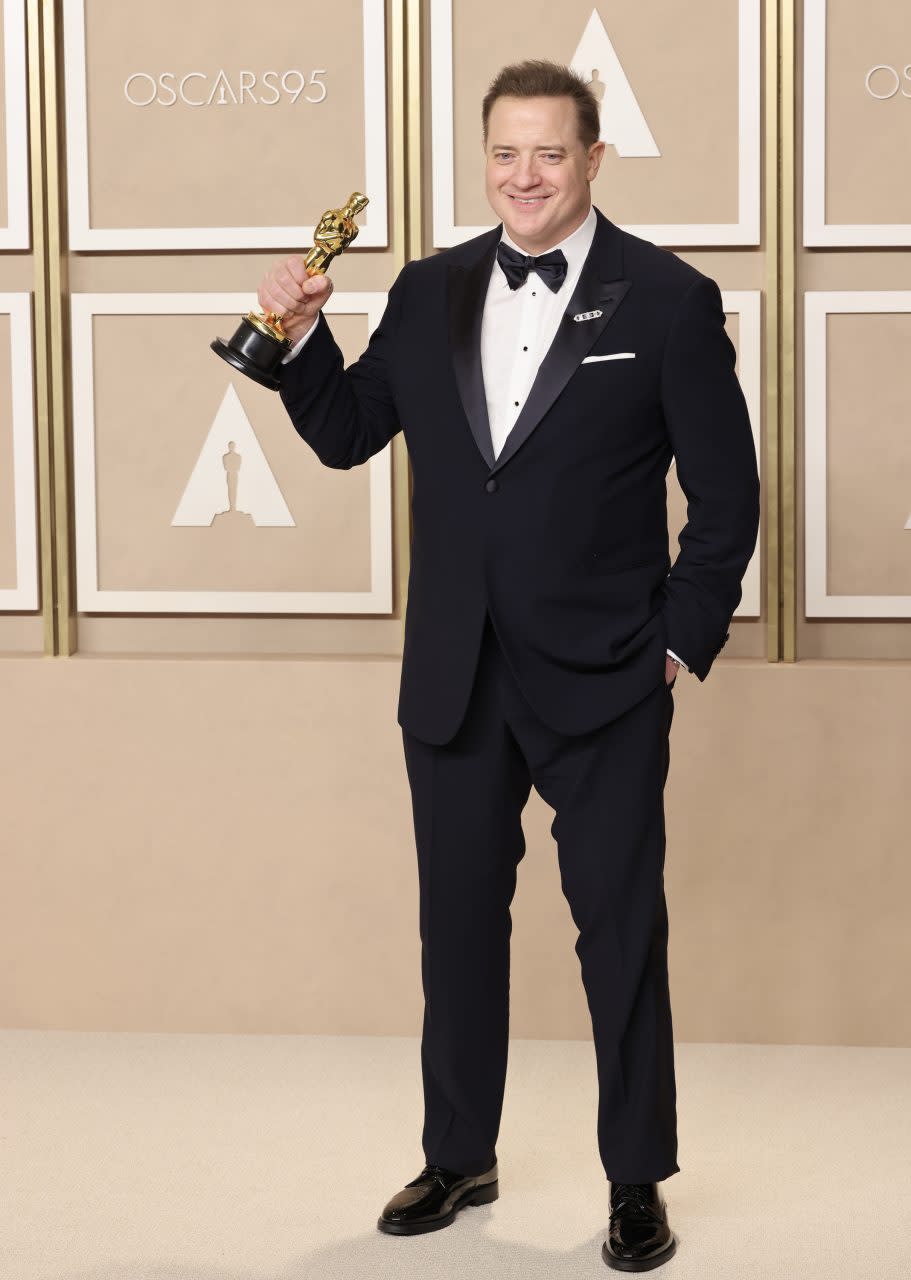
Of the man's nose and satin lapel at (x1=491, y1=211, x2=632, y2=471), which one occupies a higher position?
the man's nose

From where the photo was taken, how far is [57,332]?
3486mm

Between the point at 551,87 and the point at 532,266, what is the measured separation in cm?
26

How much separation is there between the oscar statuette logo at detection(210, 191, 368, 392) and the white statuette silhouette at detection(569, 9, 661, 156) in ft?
4.15

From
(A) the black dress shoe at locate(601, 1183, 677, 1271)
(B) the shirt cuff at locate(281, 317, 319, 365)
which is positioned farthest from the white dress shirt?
(A) the black dress shoe at locate(601, 1183, 677, 1271)

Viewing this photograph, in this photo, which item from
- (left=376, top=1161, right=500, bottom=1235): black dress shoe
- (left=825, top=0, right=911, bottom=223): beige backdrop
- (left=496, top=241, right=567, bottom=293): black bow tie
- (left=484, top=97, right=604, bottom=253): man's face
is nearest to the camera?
(left=484, top=97, right=604, bottom=253): man's face

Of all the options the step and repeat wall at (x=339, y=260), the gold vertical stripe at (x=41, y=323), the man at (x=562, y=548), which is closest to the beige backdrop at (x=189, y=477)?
the step and repeat wall at (x=339, y=260)

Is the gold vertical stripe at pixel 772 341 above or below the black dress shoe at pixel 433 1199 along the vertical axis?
above

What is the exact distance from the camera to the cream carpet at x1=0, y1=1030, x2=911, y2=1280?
7.91ft

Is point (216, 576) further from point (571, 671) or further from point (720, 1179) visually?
point (720, 1179)

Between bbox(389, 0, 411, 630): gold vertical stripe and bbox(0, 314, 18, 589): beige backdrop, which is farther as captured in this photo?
bbox(0, 314, 18, 589): beige backdrop

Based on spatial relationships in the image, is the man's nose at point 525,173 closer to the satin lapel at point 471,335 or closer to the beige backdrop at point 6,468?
the satin lapel at point 471,335

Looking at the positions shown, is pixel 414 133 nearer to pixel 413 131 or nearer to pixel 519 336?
pixel 413 131

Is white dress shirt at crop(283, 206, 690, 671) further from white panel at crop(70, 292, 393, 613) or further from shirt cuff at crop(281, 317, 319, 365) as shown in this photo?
white panel at crop(70, 292, 393, 613)

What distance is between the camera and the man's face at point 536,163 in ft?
7.33
